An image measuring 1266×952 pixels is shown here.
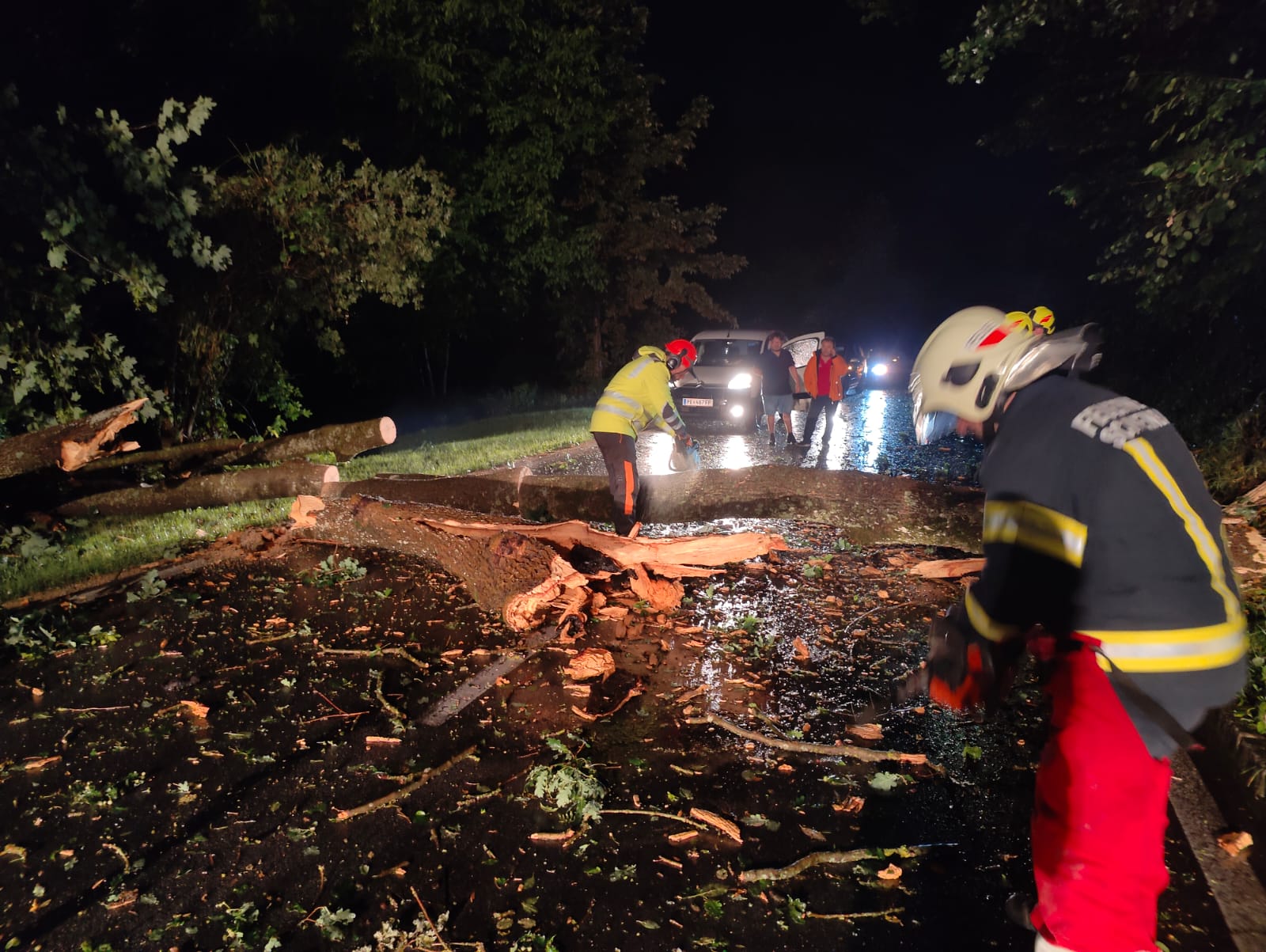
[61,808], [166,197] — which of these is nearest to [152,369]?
[166,197]

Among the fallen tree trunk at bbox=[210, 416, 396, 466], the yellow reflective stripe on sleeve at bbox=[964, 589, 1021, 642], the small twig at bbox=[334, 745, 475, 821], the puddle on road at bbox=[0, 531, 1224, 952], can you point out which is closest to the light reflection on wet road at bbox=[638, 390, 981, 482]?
the fallen tree trunk at bbox=[210, 416, 396, 466]

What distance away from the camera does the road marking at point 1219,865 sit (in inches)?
88.5

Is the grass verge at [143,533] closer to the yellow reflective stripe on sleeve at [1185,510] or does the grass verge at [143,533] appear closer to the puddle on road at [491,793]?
the puddle on road at [491,793]

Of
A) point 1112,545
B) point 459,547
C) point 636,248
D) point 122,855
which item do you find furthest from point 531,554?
point 636,248

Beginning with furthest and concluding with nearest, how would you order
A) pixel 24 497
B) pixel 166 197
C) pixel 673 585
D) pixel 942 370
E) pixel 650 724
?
1. pixel 166 197
2. pixel 24 497
3. pixel 673 585
4. pixel 650 724
5. pixel 942 370

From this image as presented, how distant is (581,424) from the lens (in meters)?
15.1

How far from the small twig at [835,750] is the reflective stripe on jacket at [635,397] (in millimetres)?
3350

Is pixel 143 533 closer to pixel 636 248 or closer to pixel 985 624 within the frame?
pixel 985 624

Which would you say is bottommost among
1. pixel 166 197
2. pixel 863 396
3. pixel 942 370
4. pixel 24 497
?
pixel 863 396

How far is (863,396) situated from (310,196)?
1751 centimetres

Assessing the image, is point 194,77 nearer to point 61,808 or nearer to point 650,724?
point 61,808

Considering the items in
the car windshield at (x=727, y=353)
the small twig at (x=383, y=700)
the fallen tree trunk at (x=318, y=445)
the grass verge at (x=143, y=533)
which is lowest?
the small twig at (x=383, y=700)

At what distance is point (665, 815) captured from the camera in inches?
113

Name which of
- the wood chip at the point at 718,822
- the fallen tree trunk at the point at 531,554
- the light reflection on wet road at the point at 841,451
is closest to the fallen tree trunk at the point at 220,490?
the fallen tree trunk at the point at 531,554
